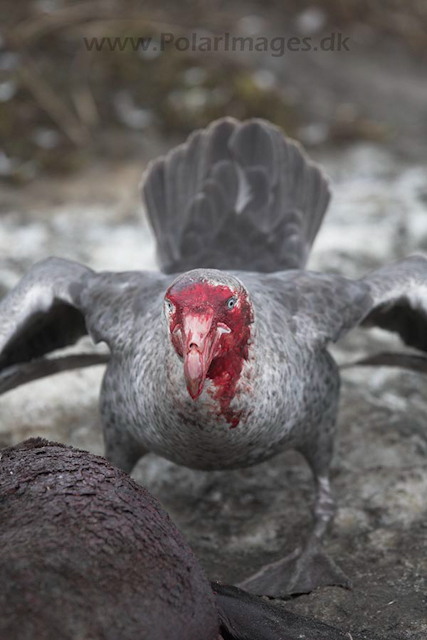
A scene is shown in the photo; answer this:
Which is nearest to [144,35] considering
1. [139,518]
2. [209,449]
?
[209,449]

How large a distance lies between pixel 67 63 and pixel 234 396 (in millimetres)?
4864

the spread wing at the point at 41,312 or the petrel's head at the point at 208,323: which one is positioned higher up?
the petrel's head at the point at 208,323

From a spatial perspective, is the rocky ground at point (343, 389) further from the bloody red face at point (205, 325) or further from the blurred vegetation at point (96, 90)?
the bloody red face at point (205, 325)

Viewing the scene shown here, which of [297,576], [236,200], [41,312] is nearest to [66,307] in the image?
[41,312]

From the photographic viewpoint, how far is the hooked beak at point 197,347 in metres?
2.62

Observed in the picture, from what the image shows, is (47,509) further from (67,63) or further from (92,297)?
(67,63)

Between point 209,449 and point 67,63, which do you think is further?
point 67,63

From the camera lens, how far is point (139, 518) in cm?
248

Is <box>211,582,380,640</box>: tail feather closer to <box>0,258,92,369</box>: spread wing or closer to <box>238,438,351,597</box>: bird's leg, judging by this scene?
<box>238,438,351,597</box>: bird's leg

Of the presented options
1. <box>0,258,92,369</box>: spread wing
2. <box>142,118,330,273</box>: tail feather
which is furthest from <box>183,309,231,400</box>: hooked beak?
<box>142,118,330,273</box>: tail feather

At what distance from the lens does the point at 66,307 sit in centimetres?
388

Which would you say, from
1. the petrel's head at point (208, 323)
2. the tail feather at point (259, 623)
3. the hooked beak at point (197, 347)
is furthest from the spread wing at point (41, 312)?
the tail feather at point (259, 623)

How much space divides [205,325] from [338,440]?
67.7 inches

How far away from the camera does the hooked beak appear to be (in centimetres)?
262
